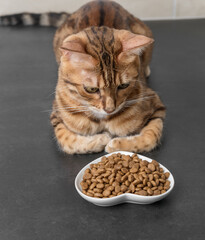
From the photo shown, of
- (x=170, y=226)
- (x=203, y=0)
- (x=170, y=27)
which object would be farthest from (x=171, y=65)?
(x=170, y=226)

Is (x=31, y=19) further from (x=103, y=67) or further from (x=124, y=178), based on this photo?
(x=124, y=178)

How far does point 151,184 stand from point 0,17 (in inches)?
122

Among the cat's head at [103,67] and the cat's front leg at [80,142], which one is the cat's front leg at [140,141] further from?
the cat's head at [103,67]

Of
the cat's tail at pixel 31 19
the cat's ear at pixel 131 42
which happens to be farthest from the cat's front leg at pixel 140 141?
the cat's tail at pixel 31 19

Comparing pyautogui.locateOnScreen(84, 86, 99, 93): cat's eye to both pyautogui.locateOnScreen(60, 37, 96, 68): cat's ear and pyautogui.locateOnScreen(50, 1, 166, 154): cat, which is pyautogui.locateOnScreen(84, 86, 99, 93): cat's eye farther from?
pyautogui.locateOnScreen(60, 37, 96, 68): cat's ear

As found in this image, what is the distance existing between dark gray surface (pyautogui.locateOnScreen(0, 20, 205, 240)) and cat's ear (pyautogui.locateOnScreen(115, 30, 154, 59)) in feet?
1.83

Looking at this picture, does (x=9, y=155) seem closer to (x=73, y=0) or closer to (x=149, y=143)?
(x=149, y=143)

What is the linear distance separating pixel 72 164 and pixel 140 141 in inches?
14.5

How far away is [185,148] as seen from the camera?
210cm

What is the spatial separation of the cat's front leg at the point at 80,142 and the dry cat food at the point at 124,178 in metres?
0.21

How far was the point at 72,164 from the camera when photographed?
2.01m

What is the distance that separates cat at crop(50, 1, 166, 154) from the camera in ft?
6.02

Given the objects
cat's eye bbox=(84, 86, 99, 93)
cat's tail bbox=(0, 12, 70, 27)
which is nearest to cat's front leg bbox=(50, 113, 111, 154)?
cat's eye bbox=(84, 86, 99, 93)

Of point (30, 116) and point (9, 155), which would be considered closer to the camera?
point (9, 155)
